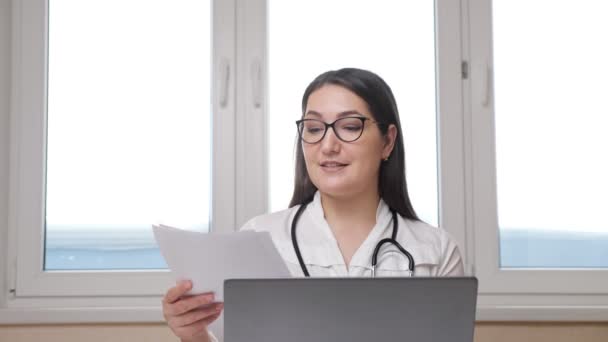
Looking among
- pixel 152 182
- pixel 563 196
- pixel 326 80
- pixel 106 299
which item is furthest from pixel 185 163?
pixel 563 196

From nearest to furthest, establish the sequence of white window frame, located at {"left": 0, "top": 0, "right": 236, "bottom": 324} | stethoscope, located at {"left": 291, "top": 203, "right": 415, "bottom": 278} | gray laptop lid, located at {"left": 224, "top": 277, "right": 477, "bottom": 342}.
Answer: gray laptop lid, located at {"left": 224, "top": 277, "right": 477, "bottom": 342}, stethoscope, located at {"left": 291, "top": 203, "right": 415, "bottom": 278}, white window frame, located at {"left": 0, "top": 0, "right": 236, "bottom": 324}

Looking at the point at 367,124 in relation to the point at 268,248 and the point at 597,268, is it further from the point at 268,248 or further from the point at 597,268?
the point at 597,268

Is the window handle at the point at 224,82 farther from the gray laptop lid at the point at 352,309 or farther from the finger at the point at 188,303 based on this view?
the gray laptop lid at the point at 352,309

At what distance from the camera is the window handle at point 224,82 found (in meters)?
2.12

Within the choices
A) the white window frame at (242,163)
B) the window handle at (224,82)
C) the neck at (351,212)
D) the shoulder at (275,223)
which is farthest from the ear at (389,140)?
the window handle at (224,82)

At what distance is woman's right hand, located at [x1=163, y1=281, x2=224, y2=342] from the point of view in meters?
1.11

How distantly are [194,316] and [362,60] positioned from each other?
1275mm

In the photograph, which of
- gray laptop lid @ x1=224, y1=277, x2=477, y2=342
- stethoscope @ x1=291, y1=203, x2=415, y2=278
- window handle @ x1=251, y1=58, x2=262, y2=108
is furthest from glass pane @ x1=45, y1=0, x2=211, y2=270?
gray laptop lid @ x1=224, y1=277, x2=477, y2=342

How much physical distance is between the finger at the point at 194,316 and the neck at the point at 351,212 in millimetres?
383

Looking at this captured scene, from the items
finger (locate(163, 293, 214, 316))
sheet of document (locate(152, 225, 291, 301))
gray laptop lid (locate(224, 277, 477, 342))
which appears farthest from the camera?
finger (locate(163, 293, 214, 316))

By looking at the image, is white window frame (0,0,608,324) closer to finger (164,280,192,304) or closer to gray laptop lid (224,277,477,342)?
finger (164,280,192,304)

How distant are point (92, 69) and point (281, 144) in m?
0.70

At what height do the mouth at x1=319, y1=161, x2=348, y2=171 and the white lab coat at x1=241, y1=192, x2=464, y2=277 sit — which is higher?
the mouth at x1=319, y1=161, x2=348, y2=171

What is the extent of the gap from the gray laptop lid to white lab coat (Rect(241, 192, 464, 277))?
60 centimetres
